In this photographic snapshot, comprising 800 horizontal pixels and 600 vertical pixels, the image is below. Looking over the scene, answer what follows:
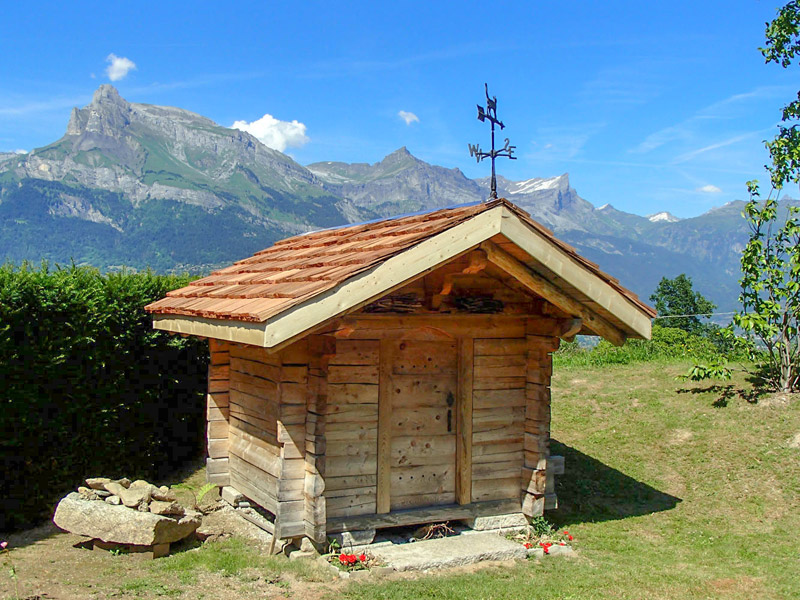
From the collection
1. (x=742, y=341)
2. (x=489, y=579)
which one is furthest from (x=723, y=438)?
(x=489, y=579)

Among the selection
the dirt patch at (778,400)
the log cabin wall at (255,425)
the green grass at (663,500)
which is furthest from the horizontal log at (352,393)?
the dirt patch at (778,400)

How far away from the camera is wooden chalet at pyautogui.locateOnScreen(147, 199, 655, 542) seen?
20.2 ft

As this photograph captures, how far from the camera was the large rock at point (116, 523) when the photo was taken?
249 inches

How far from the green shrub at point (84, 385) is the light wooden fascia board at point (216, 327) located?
1.08 m

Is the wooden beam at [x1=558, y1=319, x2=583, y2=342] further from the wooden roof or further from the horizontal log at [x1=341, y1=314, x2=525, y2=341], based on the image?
the horizontal log at [x1=341, y1=314, x2=525, y2=341]

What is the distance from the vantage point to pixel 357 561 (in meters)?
6.38

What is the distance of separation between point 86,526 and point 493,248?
4.80 meters

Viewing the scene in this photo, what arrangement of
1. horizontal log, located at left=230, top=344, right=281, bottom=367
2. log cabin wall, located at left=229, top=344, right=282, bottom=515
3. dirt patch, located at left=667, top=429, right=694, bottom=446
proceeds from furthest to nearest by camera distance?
dirt patch, located at left=667, top=429, right=694, bottom=446 → log cabin wall, located at left=229, top=344, right=282, bottom=515 → horizontal log, located at left=230, top=344, right=281, bottom=367

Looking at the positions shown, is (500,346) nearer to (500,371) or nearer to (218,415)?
(500,371)

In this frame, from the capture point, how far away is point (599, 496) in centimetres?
953

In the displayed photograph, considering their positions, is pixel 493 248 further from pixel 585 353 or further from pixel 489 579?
pixel 585 353

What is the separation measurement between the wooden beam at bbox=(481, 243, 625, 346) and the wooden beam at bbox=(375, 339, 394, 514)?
1418 mm

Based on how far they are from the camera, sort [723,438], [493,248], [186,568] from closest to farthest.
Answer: [186,568]
[493,248]
[723,438]

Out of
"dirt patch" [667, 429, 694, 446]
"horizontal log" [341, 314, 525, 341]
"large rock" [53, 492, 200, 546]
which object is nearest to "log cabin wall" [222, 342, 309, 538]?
"horizontal log" [341, 314, 525, 341]
